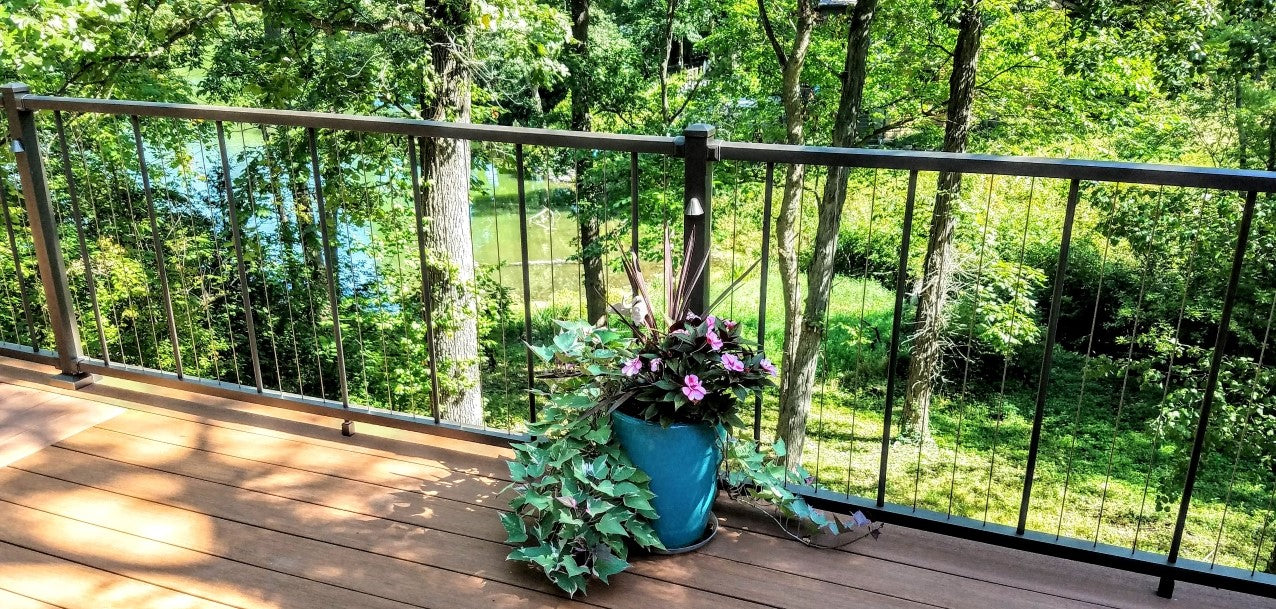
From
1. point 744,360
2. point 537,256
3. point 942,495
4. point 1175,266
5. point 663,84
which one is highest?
point 663,84

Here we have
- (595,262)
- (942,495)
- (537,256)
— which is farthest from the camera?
(537,256)

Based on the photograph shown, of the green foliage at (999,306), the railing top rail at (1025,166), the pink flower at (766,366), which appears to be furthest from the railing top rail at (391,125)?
the green foliage at (999,306)

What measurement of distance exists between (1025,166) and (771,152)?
564mm

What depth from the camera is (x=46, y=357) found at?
3305 mm

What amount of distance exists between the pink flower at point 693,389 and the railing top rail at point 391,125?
1.88 ft

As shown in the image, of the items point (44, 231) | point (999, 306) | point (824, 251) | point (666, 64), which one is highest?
point (666, 64)

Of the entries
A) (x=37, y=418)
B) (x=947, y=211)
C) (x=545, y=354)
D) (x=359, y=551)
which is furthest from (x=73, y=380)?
(x=947, y=211)

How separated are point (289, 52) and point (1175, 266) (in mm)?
7426

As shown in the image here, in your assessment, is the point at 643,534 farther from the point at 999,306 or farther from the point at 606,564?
the point at 999,306

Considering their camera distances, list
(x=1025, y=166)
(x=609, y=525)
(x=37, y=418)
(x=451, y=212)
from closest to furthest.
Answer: (x=1025, y=166)
(x=609, y=525)
(x=37, y=418)
(x=451, y=212)

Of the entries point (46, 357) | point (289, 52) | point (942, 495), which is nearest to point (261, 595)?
point (46, 357)

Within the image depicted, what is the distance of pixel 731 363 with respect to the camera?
81.3 inches

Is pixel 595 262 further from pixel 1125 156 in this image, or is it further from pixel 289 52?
pixel 1125 156

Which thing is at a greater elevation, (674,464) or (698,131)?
(698,131)
